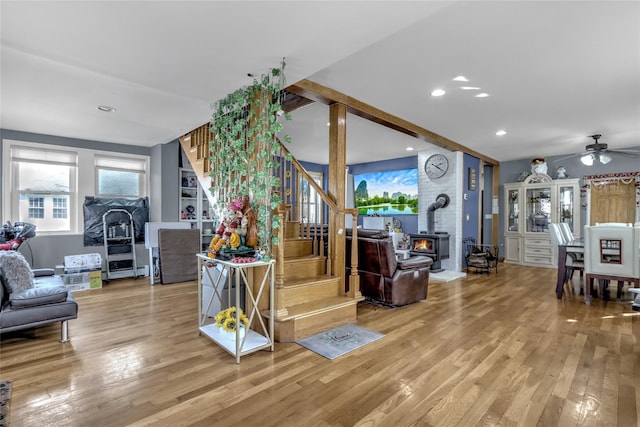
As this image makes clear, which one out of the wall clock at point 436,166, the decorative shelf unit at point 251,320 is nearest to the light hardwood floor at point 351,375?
the decorative shelf unit at point 251,320

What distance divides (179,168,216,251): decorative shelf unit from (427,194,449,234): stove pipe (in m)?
4.62

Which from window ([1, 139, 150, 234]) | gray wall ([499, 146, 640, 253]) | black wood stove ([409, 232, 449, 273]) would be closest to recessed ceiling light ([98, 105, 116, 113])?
window ([1, 139, 150, 234])

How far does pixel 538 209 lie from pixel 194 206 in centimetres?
782

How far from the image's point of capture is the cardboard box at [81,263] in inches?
195

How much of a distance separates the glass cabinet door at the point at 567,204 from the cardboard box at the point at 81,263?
30.4 ft

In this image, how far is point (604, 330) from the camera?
3295 millimetres

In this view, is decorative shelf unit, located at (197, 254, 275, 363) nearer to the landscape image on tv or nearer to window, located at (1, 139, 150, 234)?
window, located at (1, 139, 150, 234)

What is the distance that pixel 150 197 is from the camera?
6359 millimetres

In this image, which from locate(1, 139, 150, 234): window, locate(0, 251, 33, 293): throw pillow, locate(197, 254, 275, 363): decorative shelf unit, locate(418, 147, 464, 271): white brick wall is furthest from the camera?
locate(418, 147, 464, 271): white brick wall

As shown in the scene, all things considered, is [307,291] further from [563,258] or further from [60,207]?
[60,207]

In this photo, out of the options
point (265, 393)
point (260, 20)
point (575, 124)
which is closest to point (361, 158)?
point (575, 124)

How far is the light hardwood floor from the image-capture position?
189cm

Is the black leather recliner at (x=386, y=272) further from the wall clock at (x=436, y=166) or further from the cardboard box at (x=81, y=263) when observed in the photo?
the cardboard box at (x=81, y=263)

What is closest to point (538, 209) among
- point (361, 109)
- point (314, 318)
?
point (361, 109)
